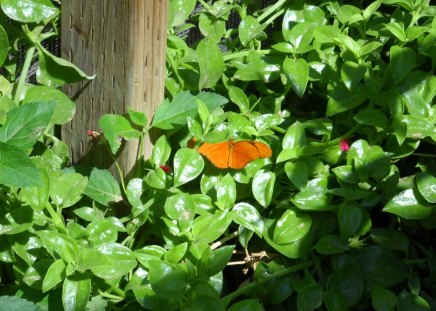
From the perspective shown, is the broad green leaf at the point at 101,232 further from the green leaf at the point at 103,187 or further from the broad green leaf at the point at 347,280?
the broad green leaf at the point at 347,280

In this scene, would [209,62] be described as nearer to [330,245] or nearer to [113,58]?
[113,58]

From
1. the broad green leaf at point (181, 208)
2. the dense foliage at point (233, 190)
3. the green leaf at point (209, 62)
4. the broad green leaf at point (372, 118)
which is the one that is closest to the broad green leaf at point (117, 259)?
the dense foliage at point (233, 190)

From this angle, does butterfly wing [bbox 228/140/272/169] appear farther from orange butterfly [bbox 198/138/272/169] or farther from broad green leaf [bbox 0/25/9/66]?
broad green leaf [bbox 0/25/9/66]

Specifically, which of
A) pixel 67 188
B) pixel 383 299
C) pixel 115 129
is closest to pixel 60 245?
pixel 67 188

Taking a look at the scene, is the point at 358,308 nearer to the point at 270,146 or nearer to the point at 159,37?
the point at 270,146

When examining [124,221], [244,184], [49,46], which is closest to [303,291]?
→ [244,184]

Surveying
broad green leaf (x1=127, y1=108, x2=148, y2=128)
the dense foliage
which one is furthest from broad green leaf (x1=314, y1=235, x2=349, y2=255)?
broad green leaf (x1=127, y1=108, x2=148, y2=128)

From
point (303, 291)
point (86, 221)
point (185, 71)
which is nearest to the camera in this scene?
point (303, 291)
